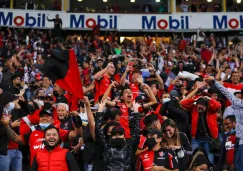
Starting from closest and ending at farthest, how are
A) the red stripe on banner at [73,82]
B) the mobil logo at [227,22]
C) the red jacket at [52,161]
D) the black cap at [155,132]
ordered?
the red jacket at [52,161] < the black cap at [155,132] < the red stripe on banner at [73,82] < the mobil logo at [227,22]

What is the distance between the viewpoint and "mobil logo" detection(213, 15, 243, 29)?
2811 centimetres

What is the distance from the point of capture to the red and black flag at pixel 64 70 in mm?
7230

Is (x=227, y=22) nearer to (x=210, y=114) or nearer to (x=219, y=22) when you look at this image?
(x=219, y=22)

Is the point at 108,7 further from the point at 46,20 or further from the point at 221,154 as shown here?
the point at 221,154

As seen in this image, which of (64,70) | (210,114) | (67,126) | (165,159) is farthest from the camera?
(210,114)

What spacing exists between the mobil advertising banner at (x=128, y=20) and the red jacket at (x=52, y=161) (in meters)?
Answer: 21.8

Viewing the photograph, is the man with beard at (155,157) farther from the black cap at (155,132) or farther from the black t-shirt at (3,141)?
the black t-shirt at (3,141)

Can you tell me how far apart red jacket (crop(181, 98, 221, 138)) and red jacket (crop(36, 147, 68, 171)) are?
130 inches

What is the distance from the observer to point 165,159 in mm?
6449

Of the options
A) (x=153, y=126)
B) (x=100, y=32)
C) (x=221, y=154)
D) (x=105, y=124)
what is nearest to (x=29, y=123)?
(x=105, y=124)

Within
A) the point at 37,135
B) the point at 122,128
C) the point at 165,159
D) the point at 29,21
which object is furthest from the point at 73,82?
the point at 29,21

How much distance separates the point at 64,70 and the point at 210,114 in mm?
2899

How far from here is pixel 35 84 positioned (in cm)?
1291

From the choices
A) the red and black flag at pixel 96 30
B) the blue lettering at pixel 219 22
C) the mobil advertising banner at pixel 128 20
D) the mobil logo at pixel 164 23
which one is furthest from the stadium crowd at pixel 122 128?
the blue lettering at pixel 219 22
